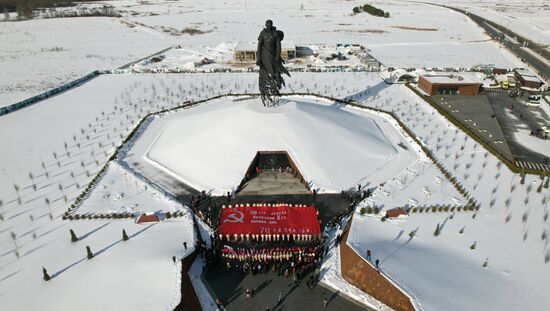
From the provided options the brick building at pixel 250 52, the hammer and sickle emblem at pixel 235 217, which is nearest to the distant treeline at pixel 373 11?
the brick building at pixel 250 52

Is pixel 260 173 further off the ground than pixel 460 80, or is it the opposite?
pixel 460 80

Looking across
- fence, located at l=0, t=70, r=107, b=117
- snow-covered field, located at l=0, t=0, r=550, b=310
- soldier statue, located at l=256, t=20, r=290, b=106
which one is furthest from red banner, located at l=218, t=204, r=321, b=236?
fence, located at l=0, t=70, r=107, b=117

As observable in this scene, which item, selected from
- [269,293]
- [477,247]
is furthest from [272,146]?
[477,247]

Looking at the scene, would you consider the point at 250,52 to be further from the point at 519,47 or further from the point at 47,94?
the point at 519,47

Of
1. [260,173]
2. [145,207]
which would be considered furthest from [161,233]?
[260,173]

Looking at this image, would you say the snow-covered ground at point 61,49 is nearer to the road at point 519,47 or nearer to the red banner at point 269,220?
the red banner at point 269,220

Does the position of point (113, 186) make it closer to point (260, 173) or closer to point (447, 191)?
point (260, 173)
